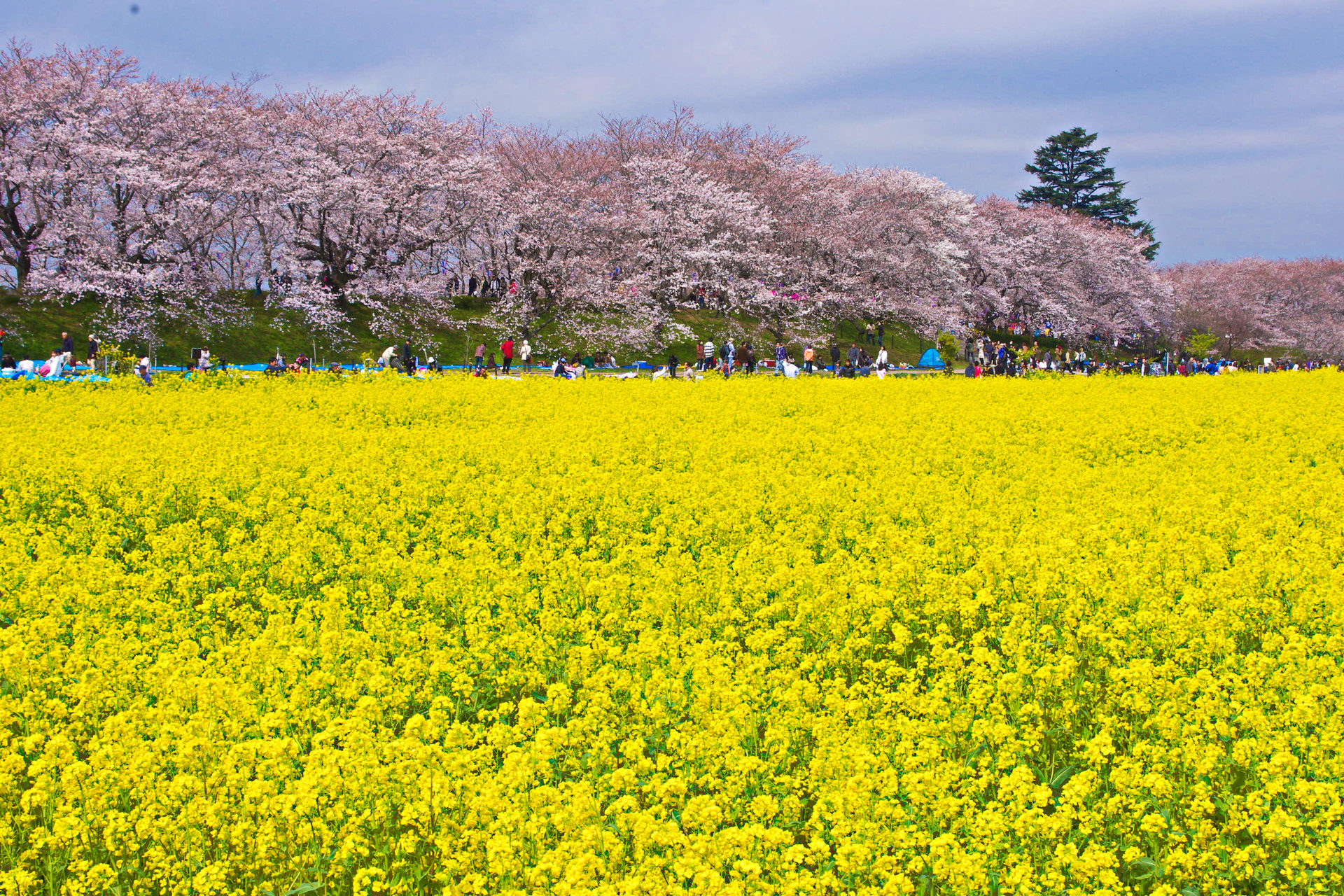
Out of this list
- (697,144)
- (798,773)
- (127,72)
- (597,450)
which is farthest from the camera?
(697,144)

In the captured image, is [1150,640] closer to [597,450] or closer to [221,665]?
[221,665]

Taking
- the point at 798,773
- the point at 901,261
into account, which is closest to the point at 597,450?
the point at 798,773

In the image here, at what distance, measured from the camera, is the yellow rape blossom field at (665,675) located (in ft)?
11.5

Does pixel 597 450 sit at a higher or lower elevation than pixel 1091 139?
lower

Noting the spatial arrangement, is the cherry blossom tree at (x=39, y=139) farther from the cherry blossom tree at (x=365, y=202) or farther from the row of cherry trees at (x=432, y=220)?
the cherry blossom tree at (x=365, y=202)

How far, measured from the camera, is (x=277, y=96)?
4319 cm

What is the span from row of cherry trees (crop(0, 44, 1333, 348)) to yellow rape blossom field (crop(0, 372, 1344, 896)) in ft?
98.0

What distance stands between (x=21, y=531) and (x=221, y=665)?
3924mm

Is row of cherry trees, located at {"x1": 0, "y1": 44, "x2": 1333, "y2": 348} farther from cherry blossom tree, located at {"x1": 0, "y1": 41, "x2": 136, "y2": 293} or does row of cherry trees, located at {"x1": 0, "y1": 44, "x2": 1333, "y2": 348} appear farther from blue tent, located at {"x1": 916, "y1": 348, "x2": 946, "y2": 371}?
blue tent, located at {"x1": 916, "y1": 348, "x2": 946, "y2": 371}

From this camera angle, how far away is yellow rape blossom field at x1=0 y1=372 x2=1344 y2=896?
3520 millimetres

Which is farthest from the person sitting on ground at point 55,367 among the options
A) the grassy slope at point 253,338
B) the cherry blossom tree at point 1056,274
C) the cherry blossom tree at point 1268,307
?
the cherry blossom tree at point 1268,307

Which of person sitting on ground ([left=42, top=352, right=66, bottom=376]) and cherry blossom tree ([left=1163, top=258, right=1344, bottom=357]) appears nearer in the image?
person sitting on ground ([left=42, top=352, right=66, bottom=376])

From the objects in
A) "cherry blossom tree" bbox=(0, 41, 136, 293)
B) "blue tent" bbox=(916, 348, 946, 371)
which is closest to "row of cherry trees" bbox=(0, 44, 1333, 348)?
"cherry blossom tree" bbox=(0, 41, 136, 293)

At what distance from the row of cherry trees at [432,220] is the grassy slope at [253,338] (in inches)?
29.1
